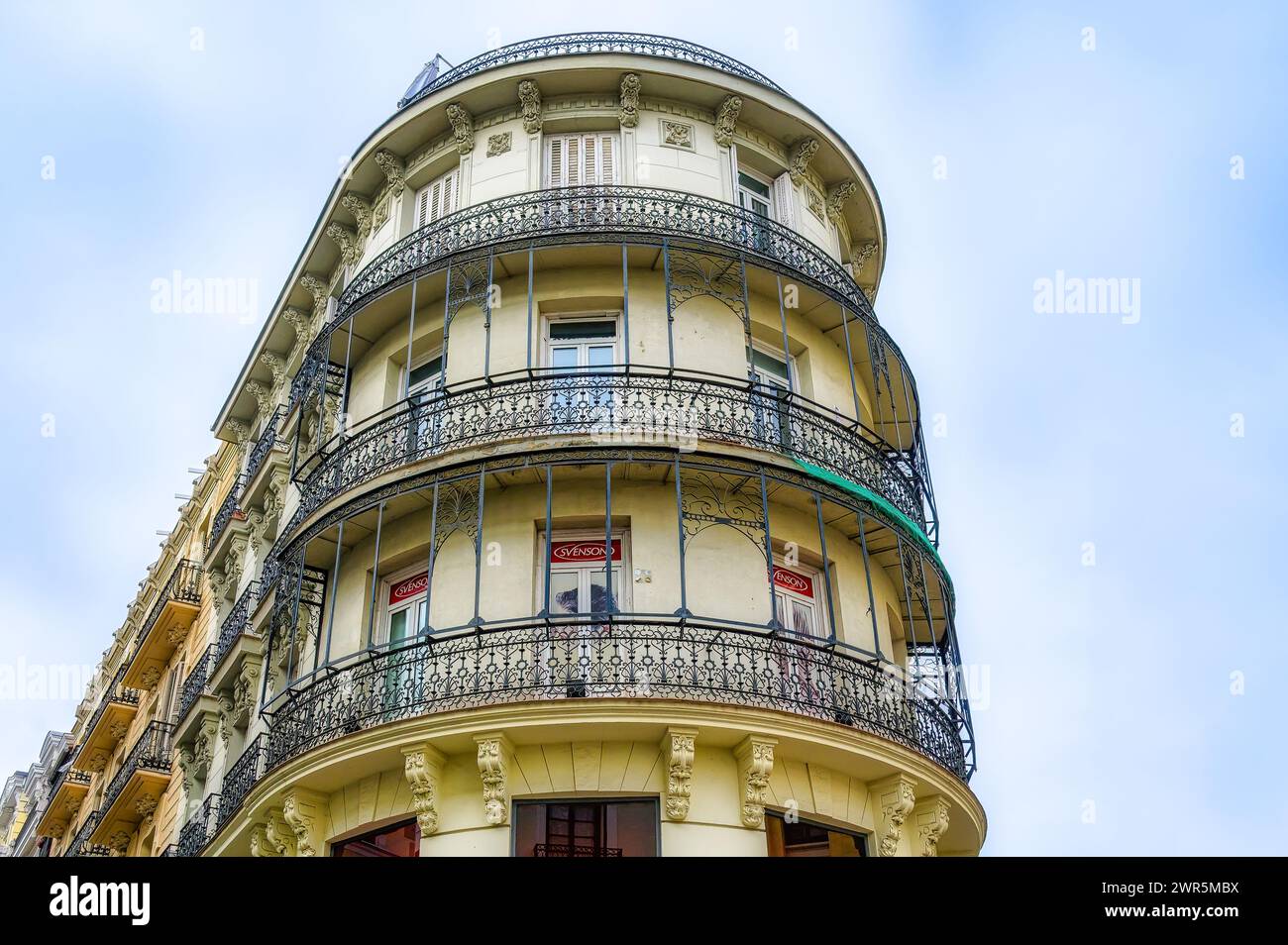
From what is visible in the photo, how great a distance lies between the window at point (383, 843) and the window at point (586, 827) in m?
1.75

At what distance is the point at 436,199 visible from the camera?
20828mm

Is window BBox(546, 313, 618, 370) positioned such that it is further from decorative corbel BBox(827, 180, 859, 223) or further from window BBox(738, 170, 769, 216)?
decorative corbel BBox(827, 180, 859, 223)

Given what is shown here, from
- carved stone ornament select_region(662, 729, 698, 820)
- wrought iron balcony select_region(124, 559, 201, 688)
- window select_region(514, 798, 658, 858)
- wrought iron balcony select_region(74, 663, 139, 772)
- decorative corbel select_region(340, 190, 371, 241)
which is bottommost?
window select_region(514, 798, 658, 858)

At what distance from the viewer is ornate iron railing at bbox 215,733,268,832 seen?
664 inches

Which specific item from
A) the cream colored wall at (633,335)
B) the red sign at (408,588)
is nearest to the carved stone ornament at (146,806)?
the cream colored wall at (633,335)

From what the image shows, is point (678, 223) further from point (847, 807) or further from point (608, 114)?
point (847, 807)

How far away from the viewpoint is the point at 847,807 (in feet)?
48.3

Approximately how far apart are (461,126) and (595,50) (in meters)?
2.67

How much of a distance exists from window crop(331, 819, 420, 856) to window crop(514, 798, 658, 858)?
175 centimetres

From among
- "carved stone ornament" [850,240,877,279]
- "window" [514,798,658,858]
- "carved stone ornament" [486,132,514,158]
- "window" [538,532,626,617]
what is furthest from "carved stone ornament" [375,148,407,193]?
"window" [514,798,658,858]

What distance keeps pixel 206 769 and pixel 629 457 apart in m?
12.5

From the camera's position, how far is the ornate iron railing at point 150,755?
83.9 feet
